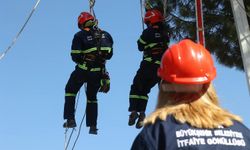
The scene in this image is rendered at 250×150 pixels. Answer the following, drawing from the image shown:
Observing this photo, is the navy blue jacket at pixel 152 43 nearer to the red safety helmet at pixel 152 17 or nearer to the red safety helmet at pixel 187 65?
the red safety helmet at pixel 152 17

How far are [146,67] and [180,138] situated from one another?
4791 millimetres

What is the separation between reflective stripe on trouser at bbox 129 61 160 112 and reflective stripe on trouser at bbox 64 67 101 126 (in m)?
0.50

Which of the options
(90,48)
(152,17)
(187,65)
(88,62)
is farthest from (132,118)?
(187,65)

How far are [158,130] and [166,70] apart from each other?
364 mm

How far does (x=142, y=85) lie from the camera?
24.5 ft

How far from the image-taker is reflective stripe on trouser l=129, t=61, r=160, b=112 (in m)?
7.43

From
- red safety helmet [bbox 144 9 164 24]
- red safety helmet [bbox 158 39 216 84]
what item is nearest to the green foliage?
red safety helmet [bbox 144 9 164 24]

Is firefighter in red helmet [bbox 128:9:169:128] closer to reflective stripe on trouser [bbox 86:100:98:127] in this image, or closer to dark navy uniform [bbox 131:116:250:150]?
reflective stripe on trouser [bbox 86:100:98:127]

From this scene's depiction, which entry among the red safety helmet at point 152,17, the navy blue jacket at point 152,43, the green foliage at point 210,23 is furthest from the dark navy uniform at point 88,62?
the green foliage at point 210,23


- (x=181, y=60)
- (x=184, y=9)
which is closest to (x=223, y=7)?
(x=184, y=9)

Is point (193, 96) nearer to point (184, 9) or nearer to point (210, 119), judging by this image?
point (210, 119)

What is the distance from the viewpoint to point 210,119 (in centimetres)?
268

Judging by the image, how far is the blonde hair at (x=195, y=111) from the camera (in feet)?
8.77

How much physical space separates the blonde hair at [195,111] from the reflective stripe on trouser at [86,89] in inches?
187
